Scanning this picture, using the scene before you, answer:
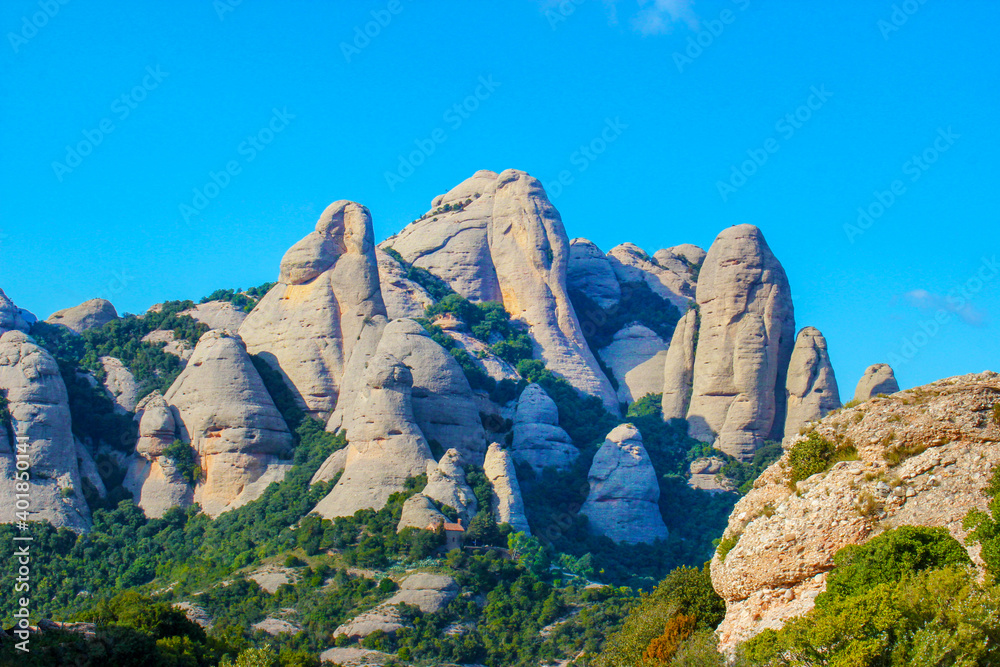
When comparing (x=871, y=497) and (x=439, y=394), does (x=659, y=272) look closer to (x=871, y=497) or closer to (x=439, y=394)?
(x=439, y=394)

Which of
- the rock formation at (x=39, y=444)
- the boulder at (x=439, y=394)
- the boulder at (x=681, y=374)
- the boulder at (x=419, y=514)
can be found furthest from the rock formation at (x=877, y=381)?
the rock formation at (x=39, y=444)

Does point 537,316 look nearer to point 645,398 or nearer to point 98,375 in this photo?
point 645,398

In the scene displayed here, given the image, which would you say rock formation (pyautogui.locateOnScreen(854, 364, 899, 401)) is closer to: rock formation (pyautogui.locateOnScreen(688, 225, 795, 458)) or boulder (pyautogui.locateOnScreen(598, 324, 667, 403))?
rock formation (pyautogui.locateOnScreen(688, 225, 795, 458))

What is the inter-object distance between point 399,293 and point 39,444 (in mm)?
24882

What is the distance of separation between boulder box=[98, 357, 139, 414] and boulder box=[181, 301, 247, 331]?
21.7ft

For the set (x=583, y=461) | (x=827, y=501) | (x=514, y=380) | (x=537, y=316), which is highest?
(x=537, y=316)

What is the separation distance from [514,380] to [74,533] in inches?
982

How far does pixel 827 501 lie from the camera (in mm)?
20156

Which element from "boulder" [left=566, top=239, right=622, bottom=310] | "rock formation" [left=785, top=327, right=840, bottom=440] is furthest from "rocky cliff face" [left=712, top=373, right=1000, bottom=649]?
"boulder" [left=566, top=239, right=622, bottom=310]

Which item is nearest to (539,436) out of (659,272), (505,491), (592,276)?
(505,491)

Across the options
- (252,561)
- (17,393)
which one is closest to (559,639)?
(252,561)

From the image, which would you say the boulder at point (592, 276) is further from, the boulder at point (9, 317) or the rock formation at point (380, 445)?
the boulder at point (9, 317)

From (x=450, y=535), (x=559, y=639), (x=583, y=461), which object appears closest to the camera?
(x=559, y=639)

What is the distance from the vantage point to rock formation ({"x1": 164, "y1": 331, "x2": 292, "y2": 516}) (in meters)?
54.0
